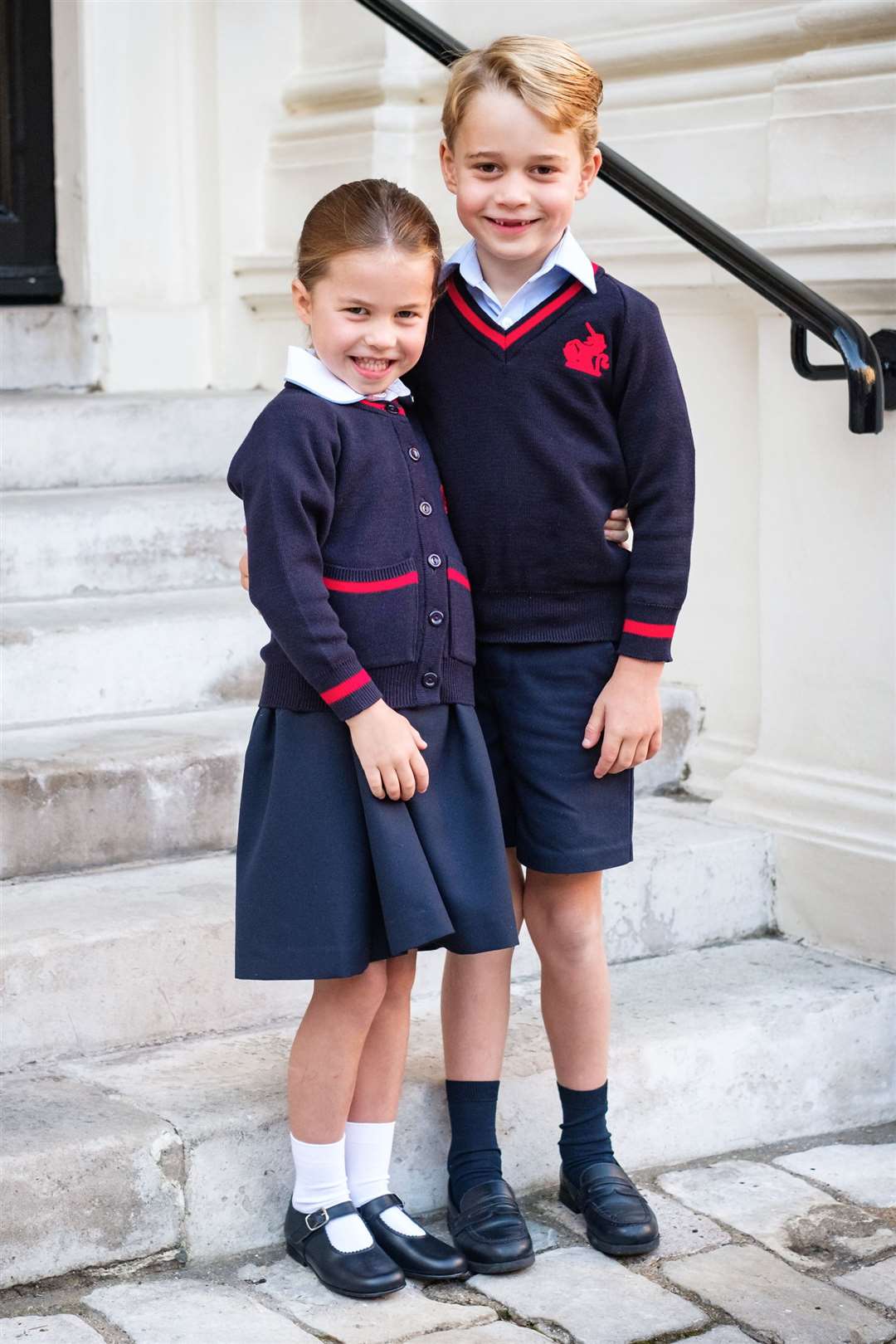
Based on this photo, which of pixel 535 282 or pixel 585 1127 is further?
pixel 585 1127

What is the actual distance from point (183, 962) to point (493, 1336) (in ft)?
2.46

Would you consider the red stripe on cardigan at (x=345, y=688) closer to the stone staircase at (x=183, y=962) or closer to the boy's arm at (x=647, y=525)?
the boy's arm at (x=647, y=525)

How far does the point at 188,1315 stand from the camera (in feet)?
7.05

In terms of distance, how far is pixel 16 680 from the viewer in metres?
3.13

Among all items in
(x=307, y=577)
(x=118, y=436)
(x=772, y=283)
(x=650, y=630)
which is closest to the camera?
(x=307, y=577)

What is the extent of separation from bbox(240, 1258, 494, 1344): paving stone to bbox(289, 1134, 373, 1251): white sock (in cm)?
7

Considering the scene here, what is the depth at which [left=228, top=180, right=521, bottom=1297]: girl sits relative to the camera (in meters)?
2.09

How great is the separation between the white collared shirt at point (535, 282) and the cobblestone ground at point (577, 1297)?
47.6 inches

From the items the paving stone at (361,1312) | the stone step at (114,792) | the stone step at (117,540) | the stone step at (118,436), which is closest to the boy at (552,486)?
the paving stone at (361,1312)

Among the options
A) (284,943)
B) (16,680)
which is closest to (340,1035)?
(284,943)

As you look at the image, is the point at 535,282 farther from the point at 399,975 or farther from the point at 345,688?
the point at 399,975

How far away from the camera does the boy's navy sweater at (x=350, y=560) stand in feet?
6.77

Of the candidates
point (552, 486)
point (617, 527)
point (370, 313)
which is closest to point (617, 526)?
point (617, 527)

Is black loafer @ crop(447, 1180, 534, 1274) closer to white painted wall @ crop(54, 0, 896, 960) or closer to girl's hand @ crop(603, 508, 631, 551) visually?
girl's hand @ crop(603, 508, 631, 551)
